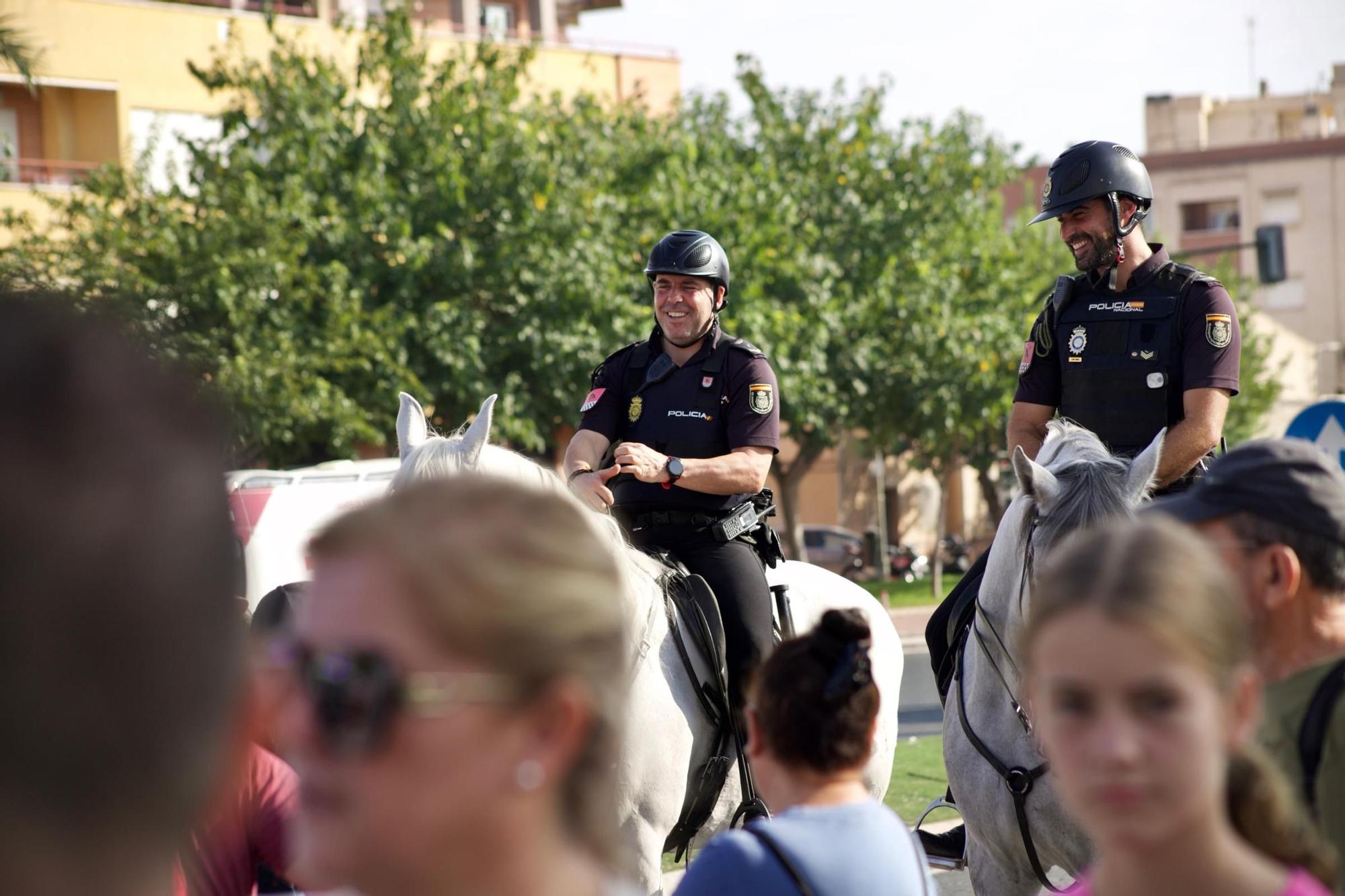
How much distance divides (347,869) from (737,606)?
200 inches

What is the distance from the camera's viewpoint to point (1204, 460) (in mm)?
6195

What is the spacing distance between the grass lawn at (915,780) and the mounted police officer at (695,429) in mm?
2753

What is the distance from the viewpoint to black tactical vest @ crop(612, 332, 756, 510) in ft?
21.8

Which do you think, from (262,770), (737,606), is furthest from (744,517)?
(262,770)

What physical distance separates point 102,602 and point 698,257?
587cm

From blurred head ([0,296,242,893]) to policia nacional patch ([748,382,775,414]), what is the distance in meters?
5.63

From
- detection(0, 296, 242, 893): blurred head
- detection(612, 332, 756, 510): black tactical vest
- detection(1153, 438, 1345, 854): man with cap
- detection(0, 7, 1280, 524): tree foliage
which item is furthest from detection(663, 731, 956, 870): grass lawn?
detection(0, 7, 1280, 524): tree foliage

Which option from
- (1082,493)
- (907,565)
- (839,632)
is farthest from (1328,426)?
(907,565)

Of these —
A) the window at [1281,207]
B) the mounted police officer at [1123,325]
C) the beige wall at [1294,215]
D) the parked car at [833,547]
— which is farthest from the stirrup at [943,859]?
the window at [1281,207]

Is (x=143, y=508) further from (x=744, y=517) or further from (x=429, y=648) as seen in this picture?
(x=744, y=517)

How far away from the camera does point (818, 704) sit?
9.37 ft

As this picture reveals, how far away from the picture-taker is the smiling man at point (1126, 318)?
6191 millimetres

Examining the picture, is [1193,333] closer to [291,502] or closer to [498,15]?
[291,502]

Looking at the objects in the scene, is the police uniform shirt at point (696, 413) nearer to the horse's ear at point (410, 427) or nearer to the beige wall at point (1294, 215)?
the horse's ear at point (410, 427)
